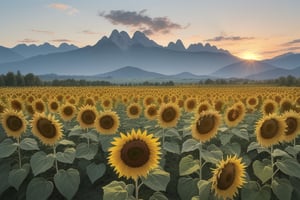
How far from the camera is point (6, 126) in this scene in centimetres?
858

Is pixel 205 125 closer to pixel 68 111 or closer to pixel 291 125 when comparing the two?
pixel 291 125

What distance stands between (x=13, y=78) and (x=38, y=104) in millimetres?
64789

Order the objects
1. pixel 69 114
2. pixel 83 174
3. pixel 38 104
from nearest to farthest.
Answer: pixel 83 174
pixel 69 114
pixel 38 104

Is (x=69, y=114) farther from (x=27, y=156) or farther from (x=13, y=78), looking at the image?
(x=13, y=78)

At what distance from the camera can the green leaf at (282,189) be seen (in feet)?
22.7

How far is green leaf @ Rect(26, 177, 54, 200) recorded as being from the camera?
23.6 ft

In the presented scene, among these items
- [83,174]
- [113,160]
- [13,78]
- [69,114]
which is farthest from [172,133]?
[13,78]

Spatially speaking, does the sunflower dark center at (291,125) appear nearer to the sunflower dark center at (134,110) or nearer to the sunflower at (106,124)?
the sunflower at (106,124)

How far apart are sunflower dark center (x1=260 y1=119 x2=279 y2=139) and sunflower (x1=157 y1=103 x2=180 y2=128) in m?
2.44

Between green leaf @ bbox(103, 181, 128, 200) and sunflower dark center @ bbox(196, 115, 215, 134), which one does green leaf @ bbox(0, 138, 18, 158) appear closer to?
green leaf @ bbox(103, 181, 128, 200)

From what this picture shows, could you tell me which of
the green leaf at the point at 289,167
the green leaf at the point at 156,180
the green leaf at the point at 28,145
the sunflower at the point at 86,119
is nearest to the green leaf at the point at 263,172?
the green leaf at the point at 289,167

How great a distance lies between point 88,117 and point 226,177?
4.98 m

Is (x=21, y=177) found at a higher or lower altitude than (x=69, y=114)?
lower

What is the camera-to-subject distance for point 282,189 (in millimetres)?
6973
